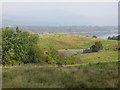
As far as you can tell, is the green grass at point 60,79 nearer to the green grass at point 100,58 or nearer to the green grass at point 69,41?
the green grass at point 100,58

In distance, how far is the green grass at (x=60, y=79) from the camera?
23.3 feet

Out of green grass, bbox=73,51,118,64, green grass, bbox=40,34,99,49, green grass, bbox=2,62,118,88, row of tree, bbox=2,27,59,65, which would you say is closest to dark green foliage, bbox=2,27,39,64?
row of tree, bbox=2,27,59,65

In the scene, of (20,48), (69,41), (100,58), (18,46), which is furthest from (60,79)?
(69,41)

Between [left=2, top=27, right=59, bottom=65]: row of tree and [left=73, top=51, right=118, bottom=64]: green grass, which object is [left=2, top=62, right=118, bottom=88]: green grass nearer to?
[left=2, top=27, right=59, bottom=65]: row of tree

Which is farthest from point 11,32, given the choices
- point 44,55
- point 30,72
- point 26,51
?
point 30,72

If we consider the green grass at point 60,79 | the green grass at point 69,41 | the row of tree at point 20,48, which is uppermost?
the green grass at point 60,79

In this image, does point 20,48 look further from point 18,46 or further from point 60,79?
point 60,79

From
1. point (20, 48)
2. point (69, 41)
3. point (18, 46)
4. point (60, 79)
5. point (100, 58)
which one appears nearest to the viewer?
point (60, 79)

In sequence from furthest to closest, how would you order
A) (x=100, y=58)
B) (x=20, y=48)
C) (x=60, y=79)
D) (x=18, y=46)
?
(x=100, y=58)
(x=18, y=46)
(x=20, y=48)
(x=60, y=79)

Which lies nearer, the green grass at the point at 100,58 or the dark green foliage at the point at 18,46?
the dark green foliage at the point at 18,46

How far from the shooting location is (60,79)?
7.82 metres

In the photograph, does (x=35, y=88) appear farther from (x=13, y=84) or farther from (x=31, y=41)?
(x=31, y=41)

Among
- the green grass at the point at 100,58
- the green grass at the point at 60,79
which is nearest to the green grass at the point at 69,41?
the green grass at the point at 100,58

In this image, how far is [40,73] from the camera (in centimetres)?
850
